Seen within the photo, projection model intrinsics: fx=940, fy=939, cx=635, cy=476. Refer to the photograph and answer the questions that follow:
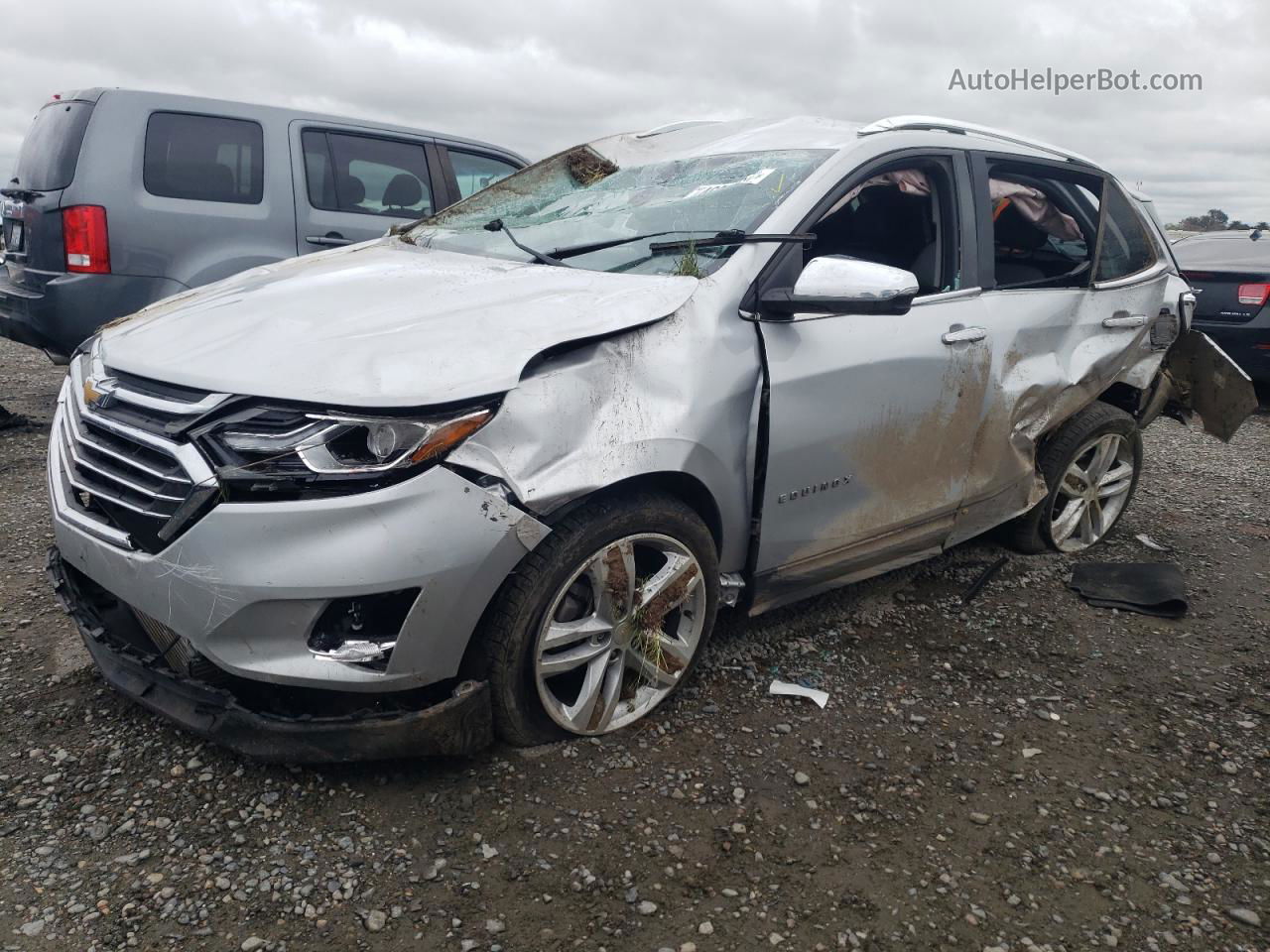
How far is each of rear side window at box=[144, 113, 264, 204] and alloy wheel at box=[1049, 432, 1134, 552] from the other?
453 centimetres

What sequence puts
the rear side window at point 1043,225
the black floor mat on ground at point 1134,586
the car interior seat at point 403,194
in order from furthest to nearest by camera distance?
1. the car interior seat at point 403,194
2. the black floor mat on ground at point 1134,586
3. the rear side window at point 1043,225

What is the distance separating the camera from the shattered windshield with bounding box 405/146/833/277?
9.11ft

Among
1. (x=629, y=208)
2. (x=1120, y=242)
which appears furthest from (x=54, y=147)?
(x=1120, y=242)

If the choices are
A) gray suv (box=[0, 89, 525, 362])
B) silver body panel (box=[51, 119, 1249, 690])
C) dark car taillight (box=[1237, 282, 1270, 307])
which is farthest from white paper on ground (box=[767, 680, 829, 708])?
dark car taillight (box=[1237, 282, 1270, 307])

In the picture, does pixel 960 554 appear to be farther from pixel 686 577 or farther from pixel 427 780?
pixel 427 780

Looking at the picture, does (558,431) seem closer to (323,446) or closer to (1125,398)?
Answer: (323,446)

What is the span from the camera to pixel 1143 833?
2.36 meters

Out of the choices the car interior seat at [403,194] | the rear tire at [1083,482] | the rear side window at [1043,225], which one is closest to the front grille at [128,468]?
the rear side window at [1043,225]

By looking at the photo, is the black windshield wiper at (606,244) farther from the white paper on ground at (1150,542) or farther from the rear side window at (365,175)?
the rear side window at (365,175)

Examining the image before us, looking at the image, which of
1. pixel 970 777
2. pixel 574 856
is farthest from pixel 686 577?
pixel 970 777

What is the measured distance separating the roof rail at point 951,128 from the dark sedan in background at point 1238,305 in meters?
4.09

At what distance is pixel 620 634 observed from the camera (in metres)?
2.50

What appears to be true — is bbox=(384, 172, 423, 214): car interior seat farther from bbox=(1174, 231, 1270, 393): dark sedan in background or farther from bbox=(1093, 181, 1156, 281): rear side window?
bbox=(1174, 231, 1270, 393): dark sedan in background

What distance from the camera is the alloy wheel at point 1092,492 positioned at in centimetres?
410
